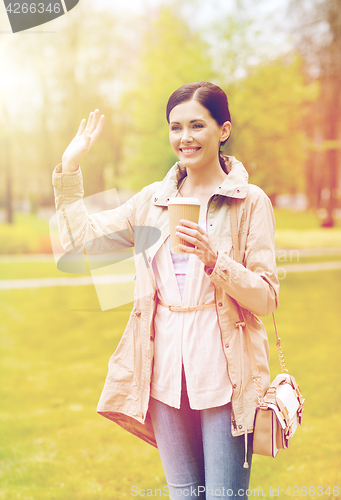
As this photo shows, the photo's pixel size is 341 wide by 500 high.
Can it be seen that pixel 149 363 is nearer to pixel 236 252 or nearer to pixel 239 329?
pixel 239 329

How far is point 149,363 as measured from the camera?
180 centimetres

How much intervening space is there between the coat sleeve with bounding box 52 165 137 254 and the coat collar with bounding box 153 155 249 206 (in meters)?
0.15

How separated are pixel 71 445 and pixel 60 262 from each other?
2.58 meters

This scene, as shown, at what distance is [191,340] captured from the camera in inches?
68.1

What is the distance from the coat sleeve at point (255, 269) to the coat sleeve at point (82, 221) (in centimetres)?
47

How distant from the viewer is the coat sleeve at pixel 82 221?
1.84 meters

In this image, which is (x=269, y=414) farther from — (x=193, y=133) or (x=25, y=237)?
(x=25, y=237)

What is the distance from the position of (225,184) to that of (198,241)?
1.06 feet

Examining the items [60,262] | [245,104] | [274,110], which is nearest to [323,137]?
[274,110]

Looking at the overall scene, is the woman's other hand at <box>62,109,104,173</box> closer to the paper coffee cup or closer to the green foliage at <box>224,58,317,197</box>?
the paper coffee cup

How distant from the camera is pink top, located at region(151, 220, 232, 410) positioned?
5.63 feet
